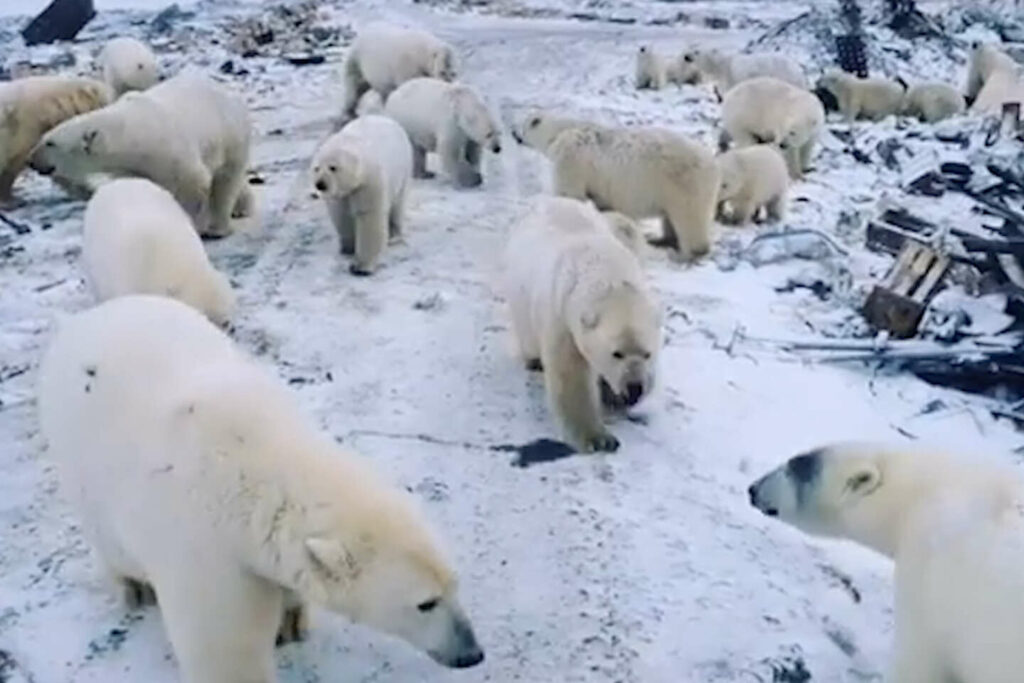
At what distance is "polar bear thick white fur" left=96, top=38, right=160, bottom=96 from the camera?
1191 centimetres

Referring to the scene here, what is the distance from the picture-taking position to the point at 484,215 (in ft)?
30.7

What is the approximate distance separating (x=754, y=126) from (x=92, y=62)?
798 centimetres

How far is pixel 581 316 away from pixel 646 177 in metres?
3.21

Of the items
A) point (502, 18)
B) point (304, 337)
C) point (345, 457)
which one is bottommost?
point (502, 18)

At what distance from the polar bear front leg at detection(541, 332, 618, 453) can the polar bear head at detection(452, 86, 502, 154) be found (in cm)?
437

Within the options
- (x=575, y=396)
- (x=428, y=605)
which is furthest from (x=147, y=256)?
(x=428, y=605)

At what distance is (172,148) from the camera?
8.47 m

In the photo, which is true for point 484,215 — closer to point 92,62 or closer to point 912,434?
point 912,434

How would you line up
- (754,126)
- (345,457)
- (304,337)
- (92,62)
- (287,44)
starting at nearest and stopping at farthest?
(345,457) < (304,337) < (754,126) < (92,62) < (287,44)

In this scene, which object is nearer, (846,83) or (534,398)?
(534,398)

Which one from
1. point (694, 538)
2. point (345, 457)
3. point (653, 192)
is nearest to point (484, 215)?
point (653, 192)

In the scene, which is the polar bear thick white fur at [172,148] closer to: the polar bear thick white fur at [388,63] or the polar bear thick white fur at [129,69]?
the polar bear thick white fur at [129,69]

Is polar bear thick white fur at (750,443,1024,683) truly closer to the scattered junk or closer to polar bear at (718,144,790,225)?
polar bear at (718,144,790,225)

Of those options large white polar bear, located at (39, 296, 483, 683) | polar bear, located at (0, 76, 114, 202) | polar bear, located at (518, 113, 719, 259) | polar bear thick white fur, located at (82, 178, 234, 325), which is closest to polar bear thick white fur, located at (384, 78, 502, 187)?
polar bear, located at (518, 113, 719, 259)
